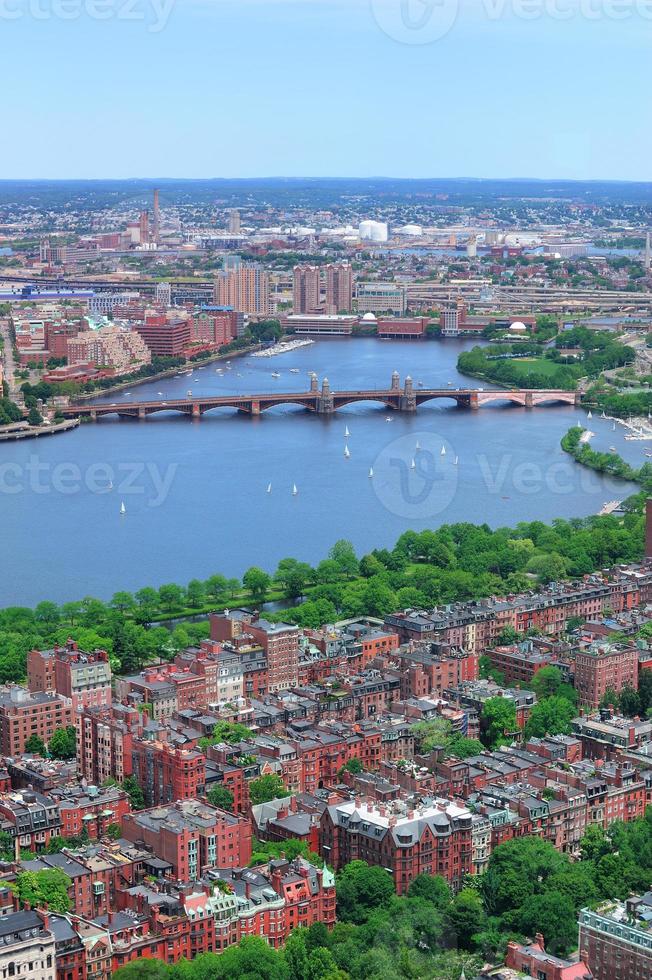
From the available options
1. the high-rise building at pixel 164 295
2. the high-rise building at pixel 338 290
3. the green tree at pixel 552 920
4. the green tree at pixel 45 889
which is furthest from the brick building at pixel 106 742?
the high-rise building at pixel 338 290

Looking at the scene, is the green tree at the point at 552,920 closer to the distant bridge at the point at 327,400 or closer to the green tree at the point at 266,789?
the green tree at the point at 266,789

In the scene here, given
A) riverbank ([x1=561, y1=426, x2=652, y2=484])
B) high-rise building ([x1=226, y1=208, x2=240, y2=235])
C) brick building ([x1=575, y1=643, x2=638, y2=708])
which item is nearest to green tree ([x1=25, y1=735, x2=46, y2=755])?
brick building ([x1=575, y1=643, x2=638, y2=708])

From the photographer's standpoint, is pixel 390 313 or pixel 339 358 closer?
pixel 339 358

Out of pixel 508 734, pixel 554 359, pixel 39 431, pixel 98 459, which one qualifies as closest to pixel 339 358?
pixel 554 359

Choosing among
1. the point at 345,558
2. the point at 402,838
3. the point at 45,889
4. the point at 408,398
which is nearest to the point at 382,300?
the point at 408,398

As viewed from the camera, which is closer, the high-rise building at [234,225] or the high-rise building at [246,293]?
the high-rise building at [246,293]

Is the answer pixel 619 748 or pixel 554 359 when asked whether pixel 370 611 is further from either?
pixel 554 359

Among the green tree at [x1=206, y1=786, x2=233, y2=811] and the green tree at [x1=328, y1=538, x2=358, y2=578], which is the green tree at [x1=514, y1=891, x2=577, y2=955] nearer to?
the green tree at [x1=206, y1=786, x2=233, y2=811]
